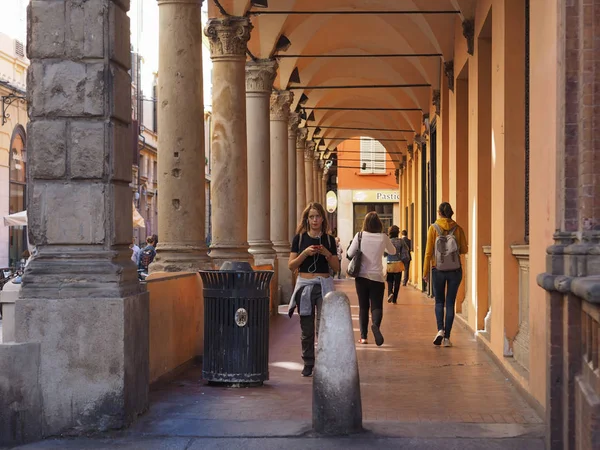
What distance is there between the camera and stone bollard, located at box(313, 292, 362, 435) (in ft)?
20.9

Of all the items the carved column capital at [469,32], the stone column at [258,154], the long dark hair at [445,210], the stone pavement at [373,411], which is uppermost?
the carved column capital at [469,32]

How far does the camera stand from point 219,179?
46.1 ft

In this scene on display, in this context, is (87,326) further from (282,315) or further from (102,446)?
(282,315)

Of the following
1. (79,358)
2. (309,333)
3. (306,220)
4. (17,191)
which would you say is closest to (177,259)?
(306,220)

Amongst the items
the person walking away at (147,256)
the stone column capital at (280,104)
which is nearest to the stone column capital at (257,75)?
the stone column capital at (280,104)

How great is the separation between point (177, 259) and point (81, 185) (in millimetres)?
3920

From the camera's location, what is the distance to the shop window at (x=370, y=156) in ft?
176

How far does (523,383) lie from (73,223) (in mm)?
3805

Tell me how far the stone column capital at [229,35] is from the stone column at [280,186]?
6947mm

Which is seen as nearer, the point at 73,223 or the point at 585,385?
the point at 585,385

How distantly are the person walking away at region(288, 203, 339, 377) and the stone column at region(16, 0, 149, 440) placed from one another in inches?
101

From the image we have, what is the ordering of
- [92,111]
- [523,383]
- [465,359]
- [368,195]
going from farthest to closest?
1. [368,195]
2. [465,359]
3. [523,383]
4. [92,111]

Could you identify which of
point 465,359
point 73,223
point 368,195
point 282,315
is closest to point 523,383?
point 465,359

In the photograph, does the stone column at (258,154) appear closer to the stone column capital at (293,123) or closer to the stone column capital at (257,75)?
the stone column capital at (257,75)
